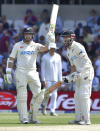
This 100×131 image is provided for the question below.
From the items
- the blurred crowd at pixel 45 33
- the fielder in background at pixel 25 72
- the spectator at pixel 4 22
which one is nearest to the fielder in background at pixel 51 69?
the blurred crowd at pixel 45 33

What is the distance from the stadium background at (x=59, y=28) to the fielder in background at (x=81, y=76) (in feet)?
19.2

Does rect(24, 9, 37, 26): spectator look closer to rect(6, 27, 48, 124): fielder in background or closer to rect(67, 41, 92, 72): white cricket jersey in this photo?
rect(6, 27, 48, 124): fielder in background

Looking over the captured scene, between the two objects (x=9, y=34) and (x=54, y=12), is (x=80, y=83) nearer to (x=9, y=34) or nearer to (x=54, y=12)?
(x=54, y=12)

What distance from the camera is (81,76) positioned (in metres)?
12.7

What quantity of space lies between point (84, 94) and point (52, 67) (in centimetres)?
436

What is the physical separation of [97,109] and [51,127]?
6811 millimetres

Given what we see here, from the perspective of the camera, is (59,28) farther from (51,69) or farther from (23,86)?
(23,86)

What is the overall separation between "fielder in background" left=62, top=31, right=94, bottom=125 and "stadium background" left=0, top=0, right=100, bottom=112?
5.85 metres

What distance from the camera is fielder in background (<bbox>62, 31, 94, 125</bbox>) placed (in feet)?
41.4

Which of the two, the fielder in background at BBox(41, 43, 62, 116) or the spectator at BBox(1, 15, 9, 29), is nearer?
the fielder in background at BBox(41, 43, 62, 116)

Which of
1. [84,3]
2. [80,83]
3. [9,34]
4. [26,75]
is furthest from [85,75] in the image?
[84,3]

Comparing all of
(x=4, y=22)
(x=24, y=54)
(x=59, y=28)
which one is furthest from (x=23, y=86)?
(x=59, y=28)

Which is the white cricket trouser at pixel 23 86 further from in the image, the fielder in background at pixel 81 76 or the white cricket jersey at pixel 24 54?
the fielder in background at pixel 81 76

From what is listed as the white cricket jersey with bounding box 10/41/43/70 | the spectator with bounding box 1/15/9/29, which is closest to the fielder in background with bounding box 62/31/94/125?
the white cricket jersey with bounding box 10/41/43/70
